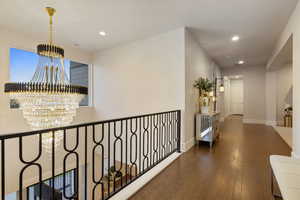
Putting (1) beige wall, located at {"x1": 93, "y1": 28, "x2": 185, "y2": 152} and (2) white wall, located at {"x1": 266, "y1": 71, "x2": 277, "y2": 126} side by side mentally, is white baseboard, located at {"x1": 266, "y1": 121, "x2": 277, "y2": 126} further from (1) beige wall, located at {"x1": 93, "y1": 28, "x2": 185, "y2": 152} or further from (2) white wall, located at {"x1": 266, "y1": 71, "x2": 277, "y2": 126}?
(1) beige wall, located at {"x1": 93, "y1": 28, "x2": 185, "y2": 152}

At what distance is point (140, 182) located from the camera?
83.1 inches

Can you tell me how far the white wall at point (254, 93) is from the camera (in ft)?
22.9

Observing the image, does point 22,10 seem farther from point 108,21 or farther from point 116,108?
point 116,108

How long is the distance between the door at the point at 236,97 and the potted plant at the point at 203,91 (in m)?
7.34

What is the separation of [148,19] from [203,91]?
8.03 feet

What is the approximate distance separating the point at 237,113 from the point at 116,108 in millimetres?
9208

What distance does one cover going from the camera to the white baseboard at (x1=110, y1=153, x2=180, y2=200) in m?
1.82

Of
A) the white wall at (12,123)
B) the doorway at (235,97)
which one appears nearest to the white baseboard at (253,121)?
the doorway at (235,97)

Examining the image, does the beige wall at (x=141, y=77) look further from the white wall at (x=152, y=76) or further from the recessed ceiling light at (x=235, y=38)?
the recessed ceiling light at (x=235, y=38)

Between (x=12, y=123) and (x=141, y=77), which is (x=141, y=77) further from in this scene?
(x=12, y=123)

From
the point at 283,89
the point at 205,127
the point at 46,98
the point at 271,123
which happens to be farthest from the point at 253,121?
the point at 46,98

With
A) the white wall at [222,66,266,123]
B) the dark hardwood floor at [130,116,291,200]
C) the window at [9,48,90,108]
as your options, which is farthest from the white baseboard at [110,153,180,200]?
the white wall at [222,66,266,123]

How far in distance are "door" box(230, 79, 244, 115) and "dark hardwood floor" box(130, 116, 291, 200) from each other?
7.44 metres

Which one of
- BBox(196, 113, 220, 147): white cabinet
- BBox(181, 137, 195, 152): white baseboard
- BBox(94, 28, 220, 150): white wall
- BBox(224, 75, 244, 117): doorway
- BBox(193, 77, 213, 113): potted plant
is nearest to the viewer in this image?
BBox(181, 137, 195, 152): white baseboard
